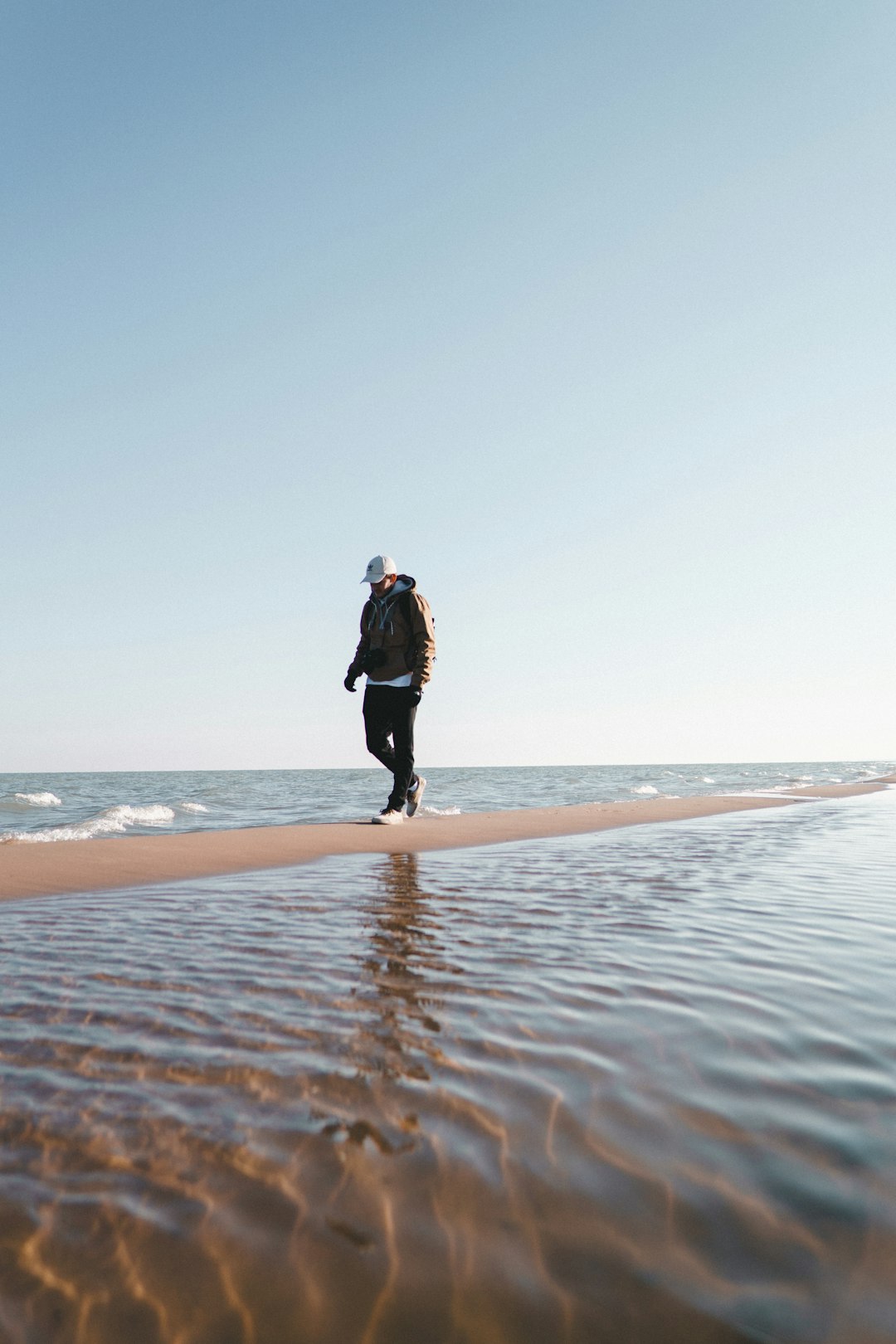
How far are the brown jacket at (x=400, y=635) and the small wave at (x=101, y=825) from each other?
305 centimetres

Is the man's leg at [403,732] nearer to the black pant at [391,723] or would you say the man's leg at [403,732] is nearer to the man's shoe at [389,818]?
the black pant at [391,723]

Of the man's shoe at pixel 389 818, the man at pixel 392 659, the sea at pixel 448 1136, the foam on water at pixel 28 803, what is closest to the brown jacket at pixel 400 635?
the man at pixel 392 659

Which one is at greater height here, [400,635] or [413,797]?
[400,635]

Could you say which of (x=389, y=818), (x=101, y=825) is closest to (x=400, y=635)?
(x=389, y=818)

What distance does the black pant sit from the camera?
25.2 feet

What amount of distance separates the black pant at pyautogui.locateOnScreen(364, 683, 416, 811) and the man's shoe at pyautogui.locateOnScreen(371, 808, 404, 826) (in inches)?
16.2

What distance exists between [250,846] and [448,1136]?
501 cm

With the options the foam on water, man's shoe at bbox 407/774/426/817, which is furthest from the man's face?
the foam on water

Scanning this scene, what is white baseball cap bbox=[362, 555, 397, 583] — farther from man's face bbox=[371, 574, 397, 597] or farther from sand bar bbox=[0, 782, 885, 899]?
sand bar bbox=[0, 782, 885, 899]

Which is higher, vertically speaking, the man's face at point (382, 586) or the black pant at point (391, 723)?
the man's face at point (382, 586)

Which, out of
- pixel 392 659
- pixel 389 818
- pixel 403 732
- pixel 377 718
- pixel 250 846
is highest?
pixel 392 659

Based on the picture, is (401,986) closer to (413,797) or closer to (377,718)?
(377,718)

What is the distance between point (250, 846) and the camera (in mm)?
6293

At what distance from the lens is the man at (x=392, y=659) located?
759 cm
